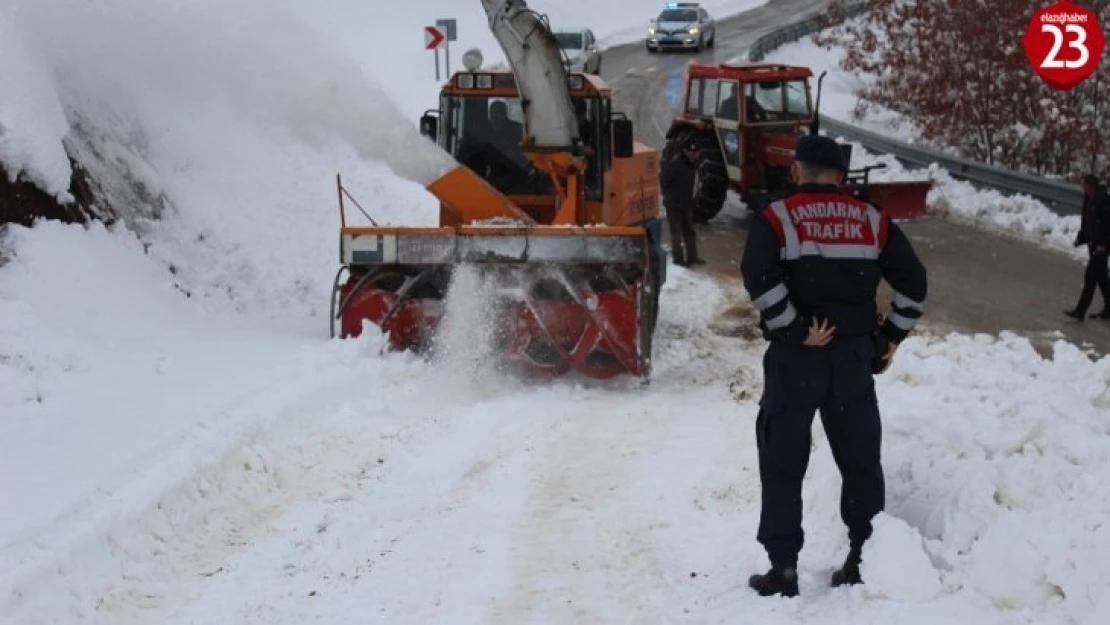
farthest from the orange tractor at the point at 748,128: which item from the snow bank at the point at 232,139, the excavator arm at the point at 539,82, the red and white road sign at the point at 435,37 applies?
the red and white road sign at the point at 435,37

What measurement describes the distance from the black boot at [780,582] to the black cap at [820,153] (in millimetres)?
1483

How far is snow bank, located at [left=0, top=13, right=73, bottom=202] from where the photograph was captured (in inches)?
326

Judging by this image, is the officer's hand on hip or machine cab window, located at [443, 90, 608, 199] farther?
machine cab window, located at [443, 90, 608, 199]

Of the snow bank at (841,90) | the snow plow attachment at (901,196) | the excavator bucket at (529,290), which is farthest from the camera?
the snow bank at (841,90)

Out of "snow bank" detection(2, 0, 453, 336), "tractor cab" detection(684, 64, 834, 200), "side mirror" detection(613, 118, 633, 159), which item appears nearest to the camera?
"side mirror" detection(613, 118, 633, 159)

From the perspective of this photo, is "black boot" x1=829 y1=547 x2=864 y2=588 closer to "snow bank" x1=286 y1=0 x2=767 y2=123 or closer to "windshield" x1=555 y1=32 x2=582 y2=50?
"snow bank" x1=286 y1=0 x2=767 y2=123

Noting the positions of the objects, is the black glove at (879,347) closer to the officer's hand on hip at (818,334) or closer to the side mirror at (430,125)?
the officer's hand on hip at (818,334)

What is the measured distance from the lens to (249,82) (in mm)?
13664

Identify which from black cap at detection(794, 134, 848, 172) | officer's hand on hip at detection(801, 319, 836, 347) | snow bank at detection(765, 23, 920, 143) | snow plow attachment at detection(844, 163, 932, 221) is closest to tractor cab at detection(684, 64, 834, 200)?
snow plow attachment at detection(844, 163, 932, 221)

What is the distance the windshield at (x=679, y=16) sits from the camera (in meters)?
36.8

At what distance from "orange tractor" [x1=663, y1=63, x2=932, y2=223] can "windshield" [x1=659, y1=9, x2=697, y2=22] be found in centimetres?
2114

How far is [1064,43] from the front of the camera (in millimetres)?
18594

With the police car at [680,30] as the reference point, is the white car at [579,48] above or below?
below

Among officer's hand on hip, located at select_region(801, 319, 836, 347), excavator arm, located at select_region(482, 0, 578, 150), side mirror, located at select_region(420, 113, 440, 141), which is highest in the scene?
excavator arm, located at select_region(482, 0, 578, 150)
